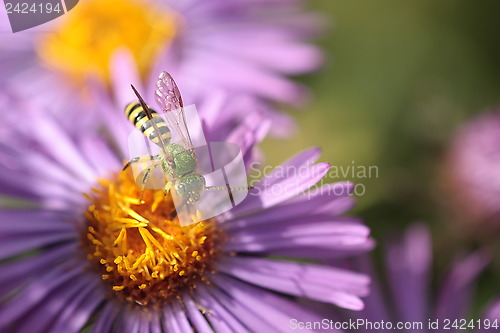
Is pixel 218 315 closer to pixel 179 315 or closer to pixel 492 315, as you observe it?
pixel 179 315

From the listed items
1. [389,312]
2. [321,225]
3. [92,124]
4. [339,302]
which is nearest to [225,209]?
[321,225]

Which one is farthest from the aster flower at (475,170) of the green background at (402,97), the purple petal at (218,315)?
the purple petal at (218,315)

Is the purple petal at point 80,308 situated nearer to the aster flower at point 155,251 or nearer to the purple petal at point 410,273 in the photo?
the aster flower at point 155,251

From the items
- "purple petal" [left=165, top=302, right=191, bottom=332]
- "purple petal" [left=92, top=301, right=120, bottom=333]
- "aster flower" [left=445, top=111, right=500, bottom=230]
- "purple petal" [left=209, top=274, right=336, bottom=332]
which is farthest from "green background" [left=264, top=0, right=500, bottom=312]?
"purple petal" [left=92, top=301, right=120, bottom=333]

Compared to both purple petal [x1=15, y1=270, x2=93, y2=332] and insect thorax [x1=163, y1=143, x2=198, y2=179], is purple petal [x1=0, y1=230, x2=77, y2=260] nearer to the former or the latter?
purple petal [x1=15, y1=270, x2=93, y2=332]

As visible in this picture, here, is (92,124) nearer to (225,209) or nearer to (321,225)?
(225,209)

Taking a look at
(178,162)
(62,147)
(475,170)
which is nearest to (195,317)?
(178,162)
